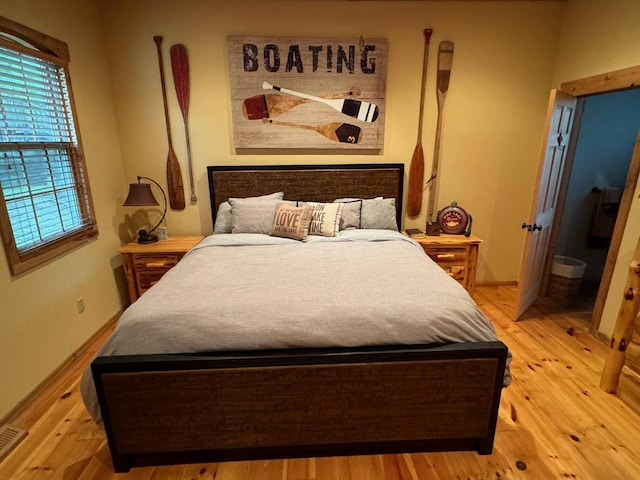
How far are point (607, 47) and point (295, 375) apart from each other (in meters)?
3.13

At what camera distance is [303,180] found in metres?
3.17

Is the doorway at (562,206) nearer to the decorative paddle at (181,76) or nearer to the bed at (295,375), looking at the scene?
the bed at (295,375)

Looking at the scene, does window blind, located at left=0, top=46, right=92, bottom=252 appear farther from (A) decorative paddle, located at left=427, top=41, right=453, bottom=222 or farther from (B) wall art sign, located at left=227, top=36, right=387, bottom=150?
(A) decorative paddle, located at left=427, top=41, right=453, bottom=222

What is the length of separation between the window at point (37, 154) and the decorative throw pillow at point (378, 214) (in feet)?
7.27

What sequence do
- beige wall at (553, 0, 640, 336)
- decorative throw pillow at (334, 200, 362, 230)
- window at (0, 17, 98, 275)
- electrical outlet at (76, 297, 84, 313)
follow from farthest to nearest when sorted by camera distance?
decorative throw pillow at (334, 200, 362, 230) < electrical outlet at (76, 297, 84, 313) < beige wall at (553, 0, 640, 336) < window at (0, 17, 98, 275)

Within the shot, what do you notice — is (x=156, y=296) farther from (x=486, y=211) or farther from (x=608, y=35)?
(x=608, y=35)

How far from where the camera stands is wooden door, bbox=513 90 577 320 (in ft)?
8.19

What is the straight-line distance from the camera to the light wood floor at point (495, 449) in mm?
1580

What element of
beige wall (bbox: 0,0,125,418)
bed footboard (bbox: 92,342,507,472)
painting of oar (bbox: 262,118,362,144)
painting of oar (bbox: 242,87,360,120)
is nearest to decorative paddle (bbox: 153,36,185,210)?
beige wall (bbox: 0,0,125,418)

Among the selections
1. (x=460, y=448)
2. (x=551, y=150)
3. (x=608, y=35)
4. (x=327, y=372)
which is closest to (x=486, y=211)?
(x=551, y=150)

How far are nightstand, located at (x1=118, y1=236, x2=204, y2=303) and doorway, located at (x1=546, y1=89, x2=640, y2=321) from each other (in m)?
3.49

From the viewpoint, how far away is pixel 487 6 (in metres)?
2.91

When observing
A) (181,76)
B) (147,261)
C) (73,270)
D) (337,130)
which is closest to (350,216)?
(337,130)

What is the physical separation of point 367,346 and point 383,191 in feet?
6.57
